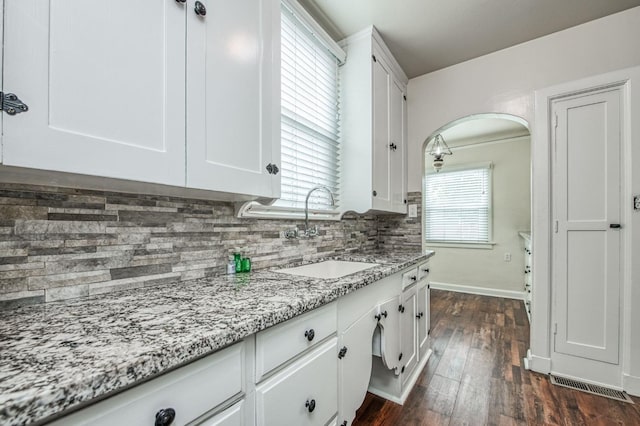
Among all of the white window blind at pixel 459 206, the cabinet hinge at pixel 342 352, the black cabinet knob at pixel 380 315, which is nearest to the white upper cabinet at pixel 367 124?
the black cabinet knob at pixel 380 315

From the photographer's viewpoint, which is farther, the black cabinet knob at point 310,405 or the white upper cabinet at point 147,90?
the black cabinet knob at point 310,405

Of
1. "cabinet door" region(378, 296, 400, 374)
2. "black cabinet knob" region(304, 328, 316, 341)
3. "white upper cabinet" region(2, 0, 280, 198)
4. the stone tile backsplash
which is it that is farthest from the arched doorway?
"black cabinet knob" region(304, 328, 316, 341)

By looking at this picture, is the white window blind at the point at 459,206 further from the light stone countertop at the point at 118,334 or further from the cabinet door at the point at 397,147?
the light stone countertop at the point at 118,334

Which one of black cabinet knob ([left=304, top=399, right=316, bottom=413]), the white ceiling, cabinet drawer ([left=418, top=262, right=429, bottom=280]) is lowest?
black cabinet knob ([left=304, top=399, right=316, bottom=413])

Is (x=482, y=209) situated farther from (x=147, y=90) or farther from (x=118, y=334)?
(x=118, y=334)

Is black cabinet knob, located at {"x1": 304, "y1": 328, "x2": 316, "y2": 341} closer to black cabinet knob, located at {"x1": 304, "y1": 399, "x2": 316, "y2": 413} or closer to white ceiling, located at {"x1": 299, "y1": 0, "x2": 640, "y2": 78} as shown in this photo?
black cabinet knob, located at {"x1": 304, "y1": 399, "x2": 316, "y2": 413}

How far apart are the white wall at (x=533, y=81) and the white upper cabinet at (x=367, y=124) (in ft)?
1.87

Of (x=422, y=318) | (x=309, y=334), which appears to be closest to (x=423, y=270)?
(x=422, y=318)

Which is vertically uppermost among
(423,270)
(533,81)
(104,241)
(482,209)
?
(533,81)

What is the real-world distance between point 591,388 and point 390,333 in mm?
1564

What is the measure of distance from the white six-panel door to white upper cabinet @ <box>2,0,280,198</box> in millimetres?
2204

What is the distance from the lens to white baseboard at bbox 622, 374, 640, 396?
1858 mm

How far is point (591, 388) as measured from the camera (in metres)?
1.94

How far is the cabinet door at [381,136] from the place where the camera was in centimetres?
213
